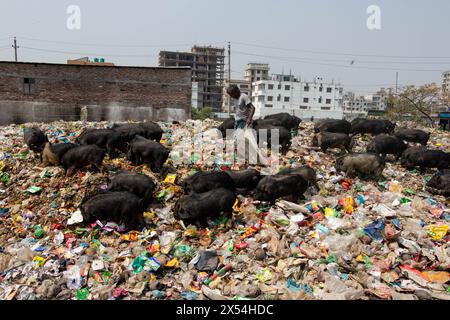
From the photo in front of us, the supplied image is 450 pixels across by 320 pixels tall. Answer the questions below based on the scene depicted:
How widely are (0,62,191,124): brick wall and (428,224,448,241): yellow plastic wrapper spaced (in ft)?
50.1

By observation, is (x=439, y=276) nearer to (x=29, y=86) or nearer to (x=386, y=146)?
(x=386, y=146)

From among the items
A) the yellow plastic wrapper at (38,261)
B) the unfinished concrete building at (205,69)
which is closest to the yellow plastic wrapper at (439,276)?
the yellow plastic wrapper at (38,261)

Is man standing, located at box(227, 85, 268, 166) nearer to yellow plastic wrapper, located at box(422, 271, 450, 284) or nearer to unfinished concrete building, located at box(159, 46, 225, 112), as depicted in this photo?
yellow plastic wrapper, located at box(422, 271, 450, 284)

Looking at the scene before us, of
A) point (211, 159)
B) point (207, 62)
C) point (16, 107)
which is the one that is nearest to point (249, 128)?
point (211, 159)

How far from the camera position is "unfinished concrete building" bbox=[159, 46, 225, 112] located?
71375mm

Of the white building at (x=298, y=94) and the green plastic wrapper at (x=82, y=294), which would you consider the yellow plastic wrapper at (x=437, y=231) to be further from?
the white building at (x=298, y=94)

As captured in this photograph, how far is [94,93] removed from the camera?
757 inches

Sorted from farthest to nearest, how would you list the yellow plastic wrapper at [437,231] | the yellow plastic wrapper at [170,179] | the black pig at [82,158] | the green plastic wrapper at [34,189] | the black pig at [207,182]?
the black pig at [82,158], the yellow plastic wrapper at [170,179], the green plastic wrapper at [34,189], the black pig at [207,182], the yellow plastic wrapper at [437,231]

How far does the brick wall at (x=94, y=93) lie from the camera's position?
61.0 feet

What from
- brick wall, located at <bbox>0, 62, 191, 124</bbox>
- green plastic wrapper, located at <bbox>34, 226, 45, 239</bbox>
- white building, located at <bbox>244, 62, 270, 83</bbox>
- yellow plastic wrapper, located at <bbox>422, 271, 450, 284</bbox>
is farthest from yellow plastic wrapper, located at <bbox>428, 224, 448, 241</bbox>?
white building, located at <bbox>244, 62, 270, 83</bbox>

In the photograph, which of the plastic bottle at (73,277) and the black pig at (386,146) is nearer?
the plastic bottle at (73,277)

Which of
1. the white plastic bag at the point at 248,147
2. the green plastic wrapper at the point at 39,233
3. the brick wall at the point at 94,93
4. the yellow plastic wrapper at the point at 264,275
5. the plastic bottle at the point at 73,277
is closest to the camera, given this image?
the yellow plastic wrapper at the point at 264,275

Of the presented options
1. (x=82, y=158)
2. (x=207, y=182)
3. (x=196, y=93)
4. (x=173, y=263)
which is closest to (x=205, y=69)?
(x=196, y=93)

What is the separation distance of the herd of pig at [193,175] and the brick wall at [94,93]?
30.0 feet
